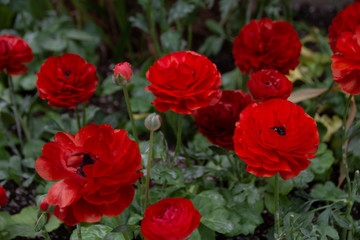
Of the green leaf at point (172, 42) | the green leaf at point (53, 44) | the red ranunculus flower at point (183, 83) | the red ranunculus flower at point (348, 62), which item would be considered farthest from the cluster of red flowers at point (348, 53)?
the green leaf at point (53, 44)

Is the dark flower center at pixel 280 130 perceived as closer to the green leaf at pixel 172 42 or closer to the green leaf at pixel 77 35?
the green leaf at pixel 172 42

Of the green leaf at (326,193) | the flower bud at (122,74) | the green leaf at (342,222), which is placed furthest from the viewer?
the green leaf at (326,193)

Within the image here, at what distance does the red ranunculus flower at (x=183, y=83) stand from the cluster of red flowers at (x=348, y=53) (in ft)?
0.84

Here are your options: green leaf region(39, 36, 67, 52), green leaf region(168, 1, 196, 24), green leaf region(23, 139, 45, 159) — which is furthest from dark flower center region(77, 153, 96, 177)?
green leaf region(39, 36, 67, 52)

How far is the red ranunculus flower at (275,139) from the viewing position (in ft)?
2.41

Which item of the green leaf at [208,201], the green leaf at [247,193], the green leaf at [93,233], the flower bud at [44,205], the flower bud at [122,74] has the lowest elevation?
the green leaf at [208,201]

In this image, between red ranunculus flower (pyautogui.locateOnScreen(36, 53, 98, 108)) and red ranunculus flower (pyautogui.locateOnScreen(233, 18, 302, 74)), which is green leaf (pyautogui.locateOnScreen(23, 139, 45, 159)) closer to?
red ranunculus flower (pyautogui.locateOnScreen(36, 53, 98, 108))

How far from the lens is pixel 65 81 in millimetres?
1061

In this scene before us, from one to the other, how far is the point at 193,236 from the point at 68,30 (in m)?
1.31

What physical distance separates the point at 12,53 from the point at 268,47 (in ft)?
2.27

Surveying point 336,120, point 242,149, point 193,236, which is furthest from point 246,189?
point 336,120

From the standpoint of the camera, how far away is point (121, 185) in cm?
73

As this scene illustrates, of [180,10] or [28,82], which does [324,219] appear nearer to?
[180,10]

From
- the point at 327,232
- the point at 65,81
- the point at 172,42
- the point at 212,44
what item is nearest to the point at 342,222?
the point at 327,232
